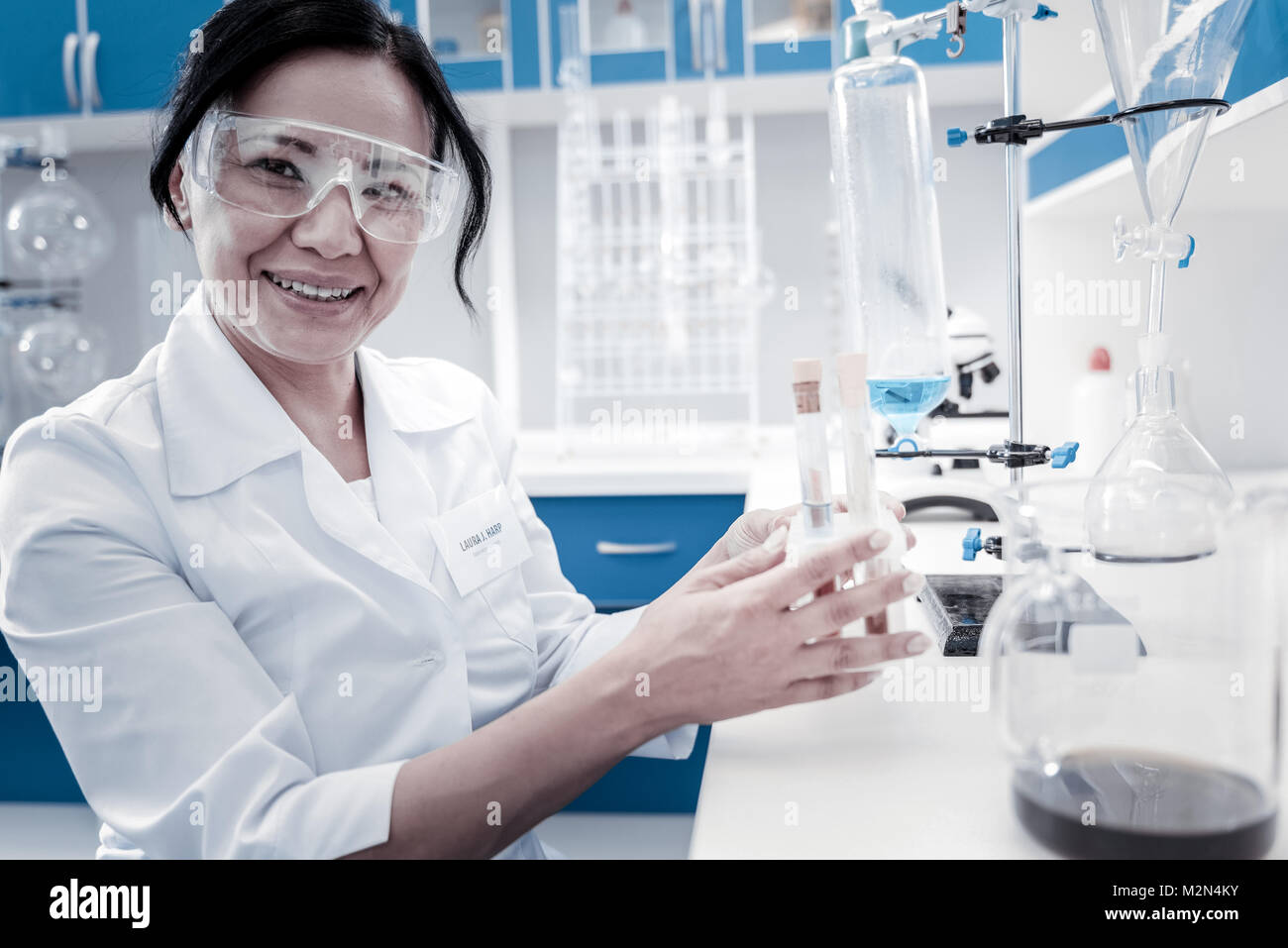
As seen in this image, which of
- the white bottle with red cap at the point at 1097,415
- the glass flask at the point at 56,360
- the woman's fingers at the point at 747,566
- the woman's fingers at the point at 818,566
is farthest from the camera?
the glass flask at the point at 56,360

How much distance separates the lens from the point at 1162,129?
37.3 inches

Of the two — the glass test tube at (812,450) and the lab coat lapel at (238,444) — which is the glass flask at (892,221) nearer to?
the glass test tube at (812,450)

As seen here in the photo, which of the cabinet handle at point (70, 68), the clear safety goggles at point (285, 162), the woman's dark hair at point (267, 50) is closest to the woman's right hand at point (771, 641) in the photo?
the clear safety goggles at point (285, 162)

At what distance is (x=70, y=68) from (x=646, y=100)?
1.71m

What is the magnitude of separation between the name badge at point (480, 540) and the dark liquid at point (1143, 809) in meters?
0.68

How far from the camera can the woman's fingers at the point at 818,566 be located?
729 millimetres

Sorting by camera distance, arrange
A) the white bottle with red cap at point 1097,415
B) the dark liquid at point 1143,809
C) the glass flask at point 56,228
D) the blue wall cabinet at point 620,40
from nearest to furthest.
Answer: the dark liquid at point 1143,809 → the white bottle with red cap at point 1097,415 → the blue wall cabinet at point 620,40 → the glass flask at point 56,228

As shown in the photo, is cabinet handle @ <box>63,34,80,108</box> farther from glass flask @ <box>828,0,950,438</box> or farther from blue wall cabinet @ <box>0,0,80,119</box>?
glass flask @ <box>828,0,950,438</box>

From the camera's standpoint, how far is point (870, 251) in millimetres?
1112

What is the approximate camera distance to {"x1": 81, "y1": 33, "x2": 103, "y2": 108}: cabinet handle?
9.38 feet

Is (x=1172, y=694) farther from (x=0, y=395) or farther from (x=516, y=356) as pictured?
(x=0, y=395)

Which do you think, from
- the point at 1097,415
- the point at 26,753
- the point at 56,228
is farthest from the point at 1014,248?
the point at 56,228

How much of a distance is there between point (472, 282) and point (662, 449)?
0.95 m
